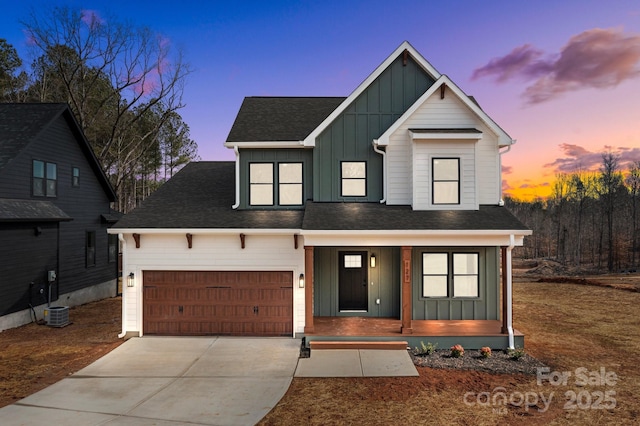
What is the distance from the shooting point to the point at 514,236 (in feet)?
35.1

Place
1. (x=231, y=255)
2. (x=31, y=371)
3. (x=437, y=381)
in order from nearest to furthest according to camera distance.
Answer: (x=437, y=381)
(x=31, y=371)
(x=231, y=255)

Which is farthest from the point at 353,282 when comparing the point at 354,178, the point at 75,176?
the point at 75,176

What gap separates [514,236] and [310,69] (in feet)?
67.7

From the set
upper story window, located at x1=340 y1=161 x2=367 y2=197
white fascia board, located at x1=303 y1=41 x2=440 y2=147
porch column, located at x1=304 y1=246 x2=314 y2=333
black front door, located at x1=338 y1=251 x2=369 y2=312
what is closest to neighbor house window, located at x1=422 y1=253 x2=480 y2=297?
black front door, located at x1=338 y1=251 x2=369 y2=312

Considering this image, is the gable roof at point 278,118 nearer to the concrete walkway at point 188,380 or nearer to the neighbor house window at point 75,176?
the concrete walkway at point 188,380

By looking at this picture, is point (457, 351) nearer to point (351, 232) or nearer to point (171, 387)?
point (351, 232)

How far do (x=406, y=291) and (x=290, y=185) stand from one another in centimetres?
535

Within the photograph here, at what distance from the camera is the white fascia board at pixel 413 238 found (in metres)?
10.5

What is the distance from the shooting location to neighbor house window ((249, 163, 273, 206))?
13.1 meters

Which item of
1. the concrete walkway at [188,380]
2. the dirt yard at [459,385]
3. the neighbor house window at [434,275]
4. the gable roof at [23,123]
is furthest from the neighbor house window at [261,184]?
the gable roof at [23,123]

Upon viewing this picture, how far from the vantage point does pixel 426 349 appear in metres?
10.0

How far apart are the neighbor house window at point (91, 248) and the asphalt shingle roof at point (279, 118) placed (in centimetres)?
1037

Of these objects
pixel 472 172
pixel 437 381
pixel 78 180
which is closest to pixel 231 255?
pixel 437 381

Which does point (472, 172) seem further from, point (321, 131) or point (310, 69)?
point (310, 69)
